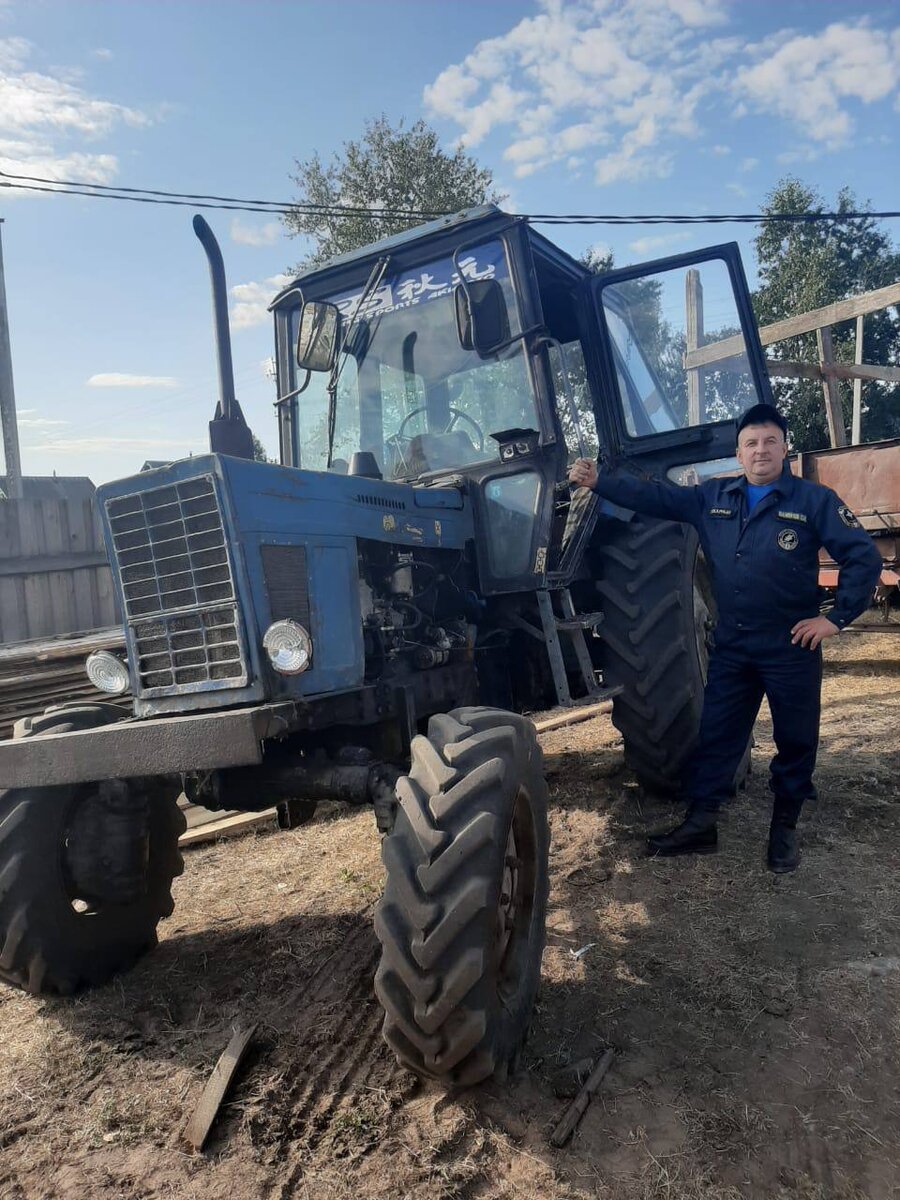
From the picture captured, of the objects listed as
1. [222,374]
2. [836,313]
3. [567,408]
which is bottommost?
[567,408]

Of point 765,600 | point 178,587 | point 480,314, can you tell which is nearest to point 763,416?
point 765,600

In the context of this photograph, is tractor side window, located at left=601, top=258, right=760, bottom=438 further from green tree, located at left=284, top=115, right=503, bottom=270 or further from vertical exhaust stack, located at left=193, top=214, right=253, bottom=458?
green tree, located at left=284, top=115, right=503, bottom=270

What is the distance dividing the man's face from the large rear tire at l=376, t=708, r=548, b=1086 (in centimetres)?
201

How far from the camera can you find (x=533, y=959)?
2838 mm

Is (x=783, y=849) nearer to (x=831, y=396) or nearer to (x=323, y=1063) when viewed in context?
(x=323, y=1063)

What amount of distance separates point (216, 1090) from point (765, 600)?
2849 mm

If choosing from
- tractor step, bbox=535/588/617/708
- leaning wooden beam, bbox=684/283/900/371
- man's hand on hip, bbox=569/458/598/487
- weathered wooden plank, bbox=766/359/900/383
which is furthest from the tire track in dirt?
leaning wooden beam, bbox=684/283/900/371

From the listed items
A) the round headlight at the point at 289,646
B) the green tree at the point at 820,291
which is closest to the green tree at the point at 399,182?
the green tree at the point at 820,291

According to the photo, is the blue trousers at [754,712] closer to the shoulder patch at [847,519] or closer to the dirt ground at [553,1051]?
the dirt ground at [553,1051]

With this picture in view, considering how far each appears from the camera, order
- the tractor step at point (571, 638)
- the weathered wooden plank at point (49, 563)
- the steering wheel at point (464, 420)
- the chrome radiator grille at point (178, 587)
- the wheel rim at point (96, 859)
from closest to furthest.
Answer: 1. the chrome radiator grille at point (178, 587)
2. the wheel rim at point (96, 859)
3. the tractor step at point (571, 638)
4. the steering wheel at point (464, 420)
5. the weathered wooden plank at point (49, 563)

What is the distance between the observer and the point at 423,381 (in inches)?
178

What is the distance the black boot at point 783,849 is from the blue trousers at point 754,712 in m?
0.05

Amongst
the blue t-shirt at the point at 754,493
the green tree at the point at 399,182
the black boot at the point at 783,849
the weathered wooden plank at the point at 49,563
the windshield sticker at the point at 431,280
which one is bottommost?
the black boot at the point at 783,849

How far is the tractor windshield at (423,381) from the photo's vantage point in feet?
14.4
